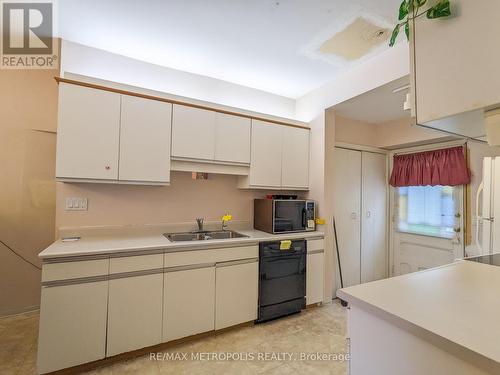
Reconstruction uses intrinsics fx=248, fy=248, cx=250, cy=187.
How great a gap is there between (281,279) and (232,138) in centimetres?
159

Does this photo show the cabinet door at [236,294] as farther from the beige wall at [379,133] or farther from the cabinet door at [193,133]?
the beige wall at [379,133]

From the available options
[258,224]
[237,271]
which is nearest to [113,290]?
[237,271]

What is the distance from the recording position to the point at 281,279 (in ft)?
8.53

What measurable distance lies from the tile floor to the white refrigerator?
1452mm

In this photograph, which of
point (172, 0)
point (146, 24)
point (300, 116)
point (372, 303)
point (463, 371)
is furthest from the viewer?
point (300, 116)

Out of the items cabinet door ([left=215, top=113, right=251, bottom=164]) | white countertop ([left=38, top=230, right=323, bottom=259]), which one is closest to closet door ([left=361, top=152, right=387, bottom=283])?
white countertop ([left=38, top=230, right=323, bottom=259])

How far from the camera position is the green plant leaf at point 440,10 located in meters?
0.80

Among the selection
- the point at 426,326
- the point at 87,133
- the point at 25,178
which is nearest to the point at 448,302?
the point at 426,326

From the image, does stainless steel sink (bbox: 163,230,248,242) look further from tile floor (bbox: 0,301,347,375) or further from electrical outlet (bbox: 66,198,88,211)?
tile floor (bbox: 0,301,347,375)

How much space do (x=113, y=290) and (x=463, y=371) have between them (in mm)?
2039

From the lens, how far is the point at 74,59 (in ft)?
7.77

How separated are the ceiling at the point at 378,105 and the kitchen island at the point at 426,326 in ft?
6.40

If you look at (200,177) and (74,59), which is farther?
(200,177)

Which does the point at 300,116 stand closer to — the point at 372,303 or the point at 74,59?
the point at 74,59
